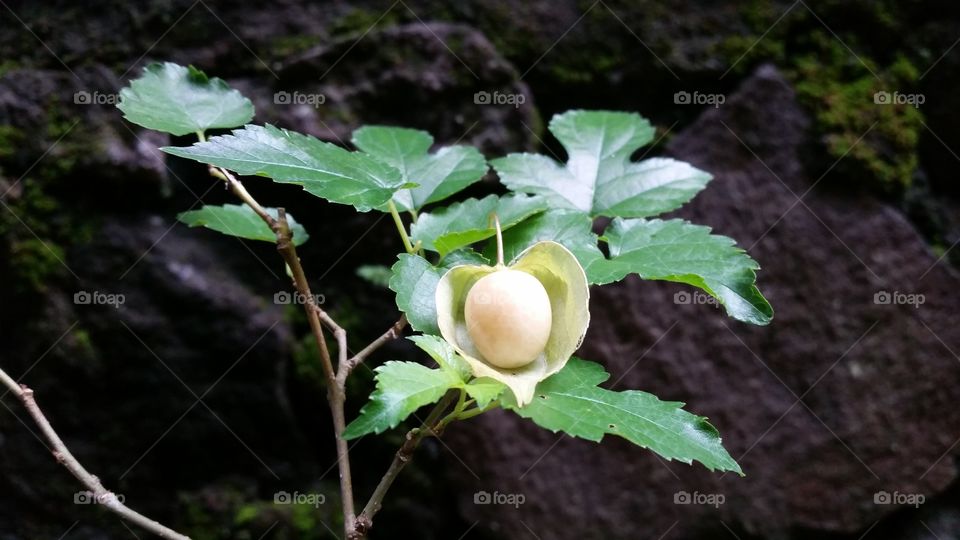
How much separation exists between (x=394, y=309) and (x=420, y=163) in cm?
57

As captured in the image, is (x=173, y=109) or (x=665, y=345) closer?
(x=173, y=109)

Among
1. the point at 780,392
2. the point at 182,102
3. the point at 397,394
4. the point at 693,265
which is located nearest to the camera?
the point at 397,394

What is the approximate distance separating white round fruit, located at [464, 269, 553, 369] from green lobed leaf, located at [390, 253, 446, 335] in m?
0.03

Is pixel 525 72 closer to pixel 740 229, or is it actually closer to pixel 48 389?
pixel 740 229

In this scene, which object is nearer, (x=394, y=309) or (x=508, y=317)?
(x=508, y=317)

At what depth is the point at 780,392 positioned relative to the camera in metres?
1.24

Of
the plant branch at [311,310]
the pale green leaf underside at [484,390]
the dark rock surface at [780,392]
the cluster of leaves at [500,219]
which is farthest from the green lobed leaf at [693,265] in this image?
the dark rock surface at [780,392]

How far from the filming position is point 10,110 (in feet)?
3.74

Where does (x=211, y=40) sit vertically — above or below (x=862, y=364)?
above

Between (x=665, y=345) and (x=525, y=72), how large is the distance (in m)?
0.52

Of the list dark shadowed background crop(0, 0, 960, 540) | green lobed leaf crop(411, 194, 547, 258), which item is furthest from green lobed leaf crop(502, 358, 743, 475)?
dark shadowed background crop(0, 0, 960, 540)

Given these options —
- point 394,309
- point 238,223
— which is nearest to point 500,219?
point 238,223

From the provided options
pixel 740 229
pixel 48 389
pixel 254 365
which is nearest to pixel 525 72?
pixel 740 229

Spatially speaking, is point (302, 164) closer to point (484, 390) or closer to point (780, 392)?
Result: point (484, 390)
